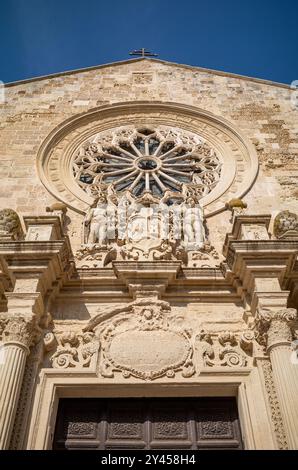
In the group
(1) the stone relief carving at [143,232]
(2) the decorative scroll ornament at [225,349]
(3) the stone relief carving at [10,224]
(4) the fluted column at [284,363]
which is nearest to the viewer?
(4) the fluted column at [284,363]

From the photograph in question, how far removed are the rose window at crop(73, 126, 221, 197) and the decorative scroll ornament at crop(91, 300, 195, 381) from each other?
3332 mm

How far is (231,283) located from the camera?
634cm

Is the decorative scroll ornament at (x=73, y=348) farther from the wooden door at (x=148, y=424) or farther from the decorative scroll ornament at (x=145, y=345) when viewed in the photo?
the wooden door at (x=148, y=424)

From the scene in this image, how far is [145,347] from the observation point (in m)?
5.61

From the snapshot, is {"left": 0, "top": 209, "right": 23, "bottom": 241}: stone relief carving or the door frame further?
{"left": 0, "top": 209, "right": 23, "bottom": 241}: stone relief carving

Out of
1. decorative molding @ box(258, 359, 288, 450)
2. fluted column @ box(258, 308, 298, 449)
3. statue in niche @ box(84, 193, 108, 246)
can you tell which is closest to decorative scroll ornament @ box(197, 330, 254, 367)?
decorative molding @ box(258, 359, 288, 450)

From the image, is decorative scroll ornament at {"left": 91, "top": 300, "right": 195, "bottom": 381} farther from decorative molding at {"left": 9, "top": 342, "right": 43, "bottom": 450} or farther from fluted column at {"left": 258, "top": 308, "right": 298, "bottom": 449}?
fluted column at {"left": 258, "top": 308, "right": 298, "bottom": 449}

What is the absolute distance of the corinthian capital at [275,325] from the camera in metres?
5.15

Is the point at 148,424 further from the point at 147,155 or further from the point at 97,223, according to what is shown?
the point at 147,155

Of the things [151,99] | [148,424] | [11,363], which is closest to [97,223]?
[11,363]

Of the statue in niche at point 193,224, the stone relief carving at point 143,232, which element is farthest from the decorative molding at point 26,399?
the statue in niche at point 193,224

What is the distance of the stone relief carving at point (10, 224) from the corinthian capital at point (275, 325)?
3.79 meters

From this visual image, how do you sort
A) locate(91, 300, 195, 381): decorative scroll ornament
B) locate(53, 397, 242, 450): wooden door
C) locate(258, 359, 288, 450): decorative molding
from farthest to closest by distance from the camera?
1. locate(91, 300, 195, 381): decorative scroll ornament
2. locate(53, 397, 242, 450): wooden door
3. locate(258, 359, 288, 450): decorative molding

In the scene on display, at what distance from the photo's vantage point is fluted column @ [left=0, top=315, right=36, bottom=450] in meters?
4.56
